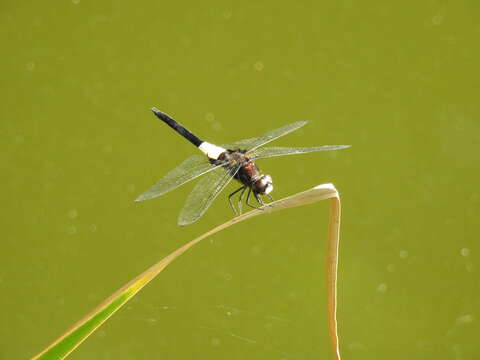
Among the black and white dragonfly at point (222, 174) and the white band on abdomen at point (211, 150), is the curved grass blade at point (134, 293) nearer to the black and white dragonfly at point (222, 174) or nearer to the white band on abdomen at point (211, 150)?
the black and white dragonfly at point (222, 174)

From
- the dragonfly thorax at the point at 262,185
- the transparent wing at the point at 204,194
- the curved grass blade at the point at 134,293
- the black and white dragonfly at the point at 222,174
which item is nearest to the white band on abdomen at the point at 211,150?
the black and white dragonfly at the point at 222,174

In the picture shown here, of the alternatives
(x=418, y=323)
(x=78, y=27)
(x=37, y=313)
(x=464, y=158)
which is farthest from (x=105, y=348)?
(x=464, y=158)

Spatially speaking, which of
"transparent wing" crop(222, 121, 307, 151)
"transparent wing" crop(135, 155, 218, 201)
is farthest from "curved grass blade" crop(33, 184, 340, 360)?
"transparent wing" crop(222, 121, 307, 151)

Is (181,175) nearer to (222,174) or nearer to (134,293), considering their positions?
(222,174)

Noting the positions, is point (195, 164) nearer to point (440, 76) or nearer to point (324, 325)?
point (324, 325)

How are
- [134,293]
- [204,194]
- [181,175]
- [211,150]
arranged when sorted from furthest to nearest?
1. [211,150]
2. [181,175]
3. [204,194]
4. [134,293]

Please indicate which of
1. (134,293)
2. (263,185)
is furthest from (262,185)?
(134,293)
